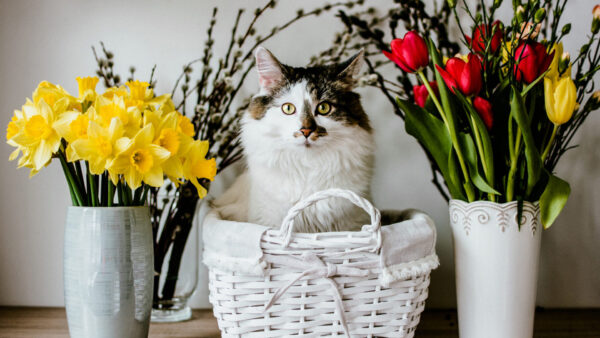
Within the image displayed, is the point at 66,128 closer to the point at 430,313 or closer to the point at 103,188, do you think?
the point at 103,188

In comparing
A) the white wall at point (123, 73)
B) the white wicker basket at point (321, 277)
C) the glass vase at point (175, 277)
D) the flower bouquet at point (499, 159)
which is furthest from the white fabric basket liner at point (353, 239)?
the white wall at point (123, 73)

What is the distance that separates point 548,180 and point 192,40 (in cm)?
100

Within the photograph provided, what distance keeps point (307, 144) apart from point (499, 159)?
39 cm

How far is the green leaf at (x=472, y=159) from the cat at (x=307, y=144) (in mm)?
225

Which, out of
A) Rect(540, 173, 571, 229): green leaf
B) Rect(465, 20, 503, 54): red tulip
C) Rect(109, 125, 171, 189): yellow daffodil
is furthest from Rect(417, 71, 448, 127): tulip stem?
Rect(109, 125, 171, 189): yellow daffodil

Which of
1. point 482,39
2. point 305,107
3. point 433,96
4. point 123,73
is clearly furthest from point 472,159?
point 123,73

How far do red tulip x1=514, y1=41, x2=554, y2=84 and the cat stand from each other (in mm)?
336

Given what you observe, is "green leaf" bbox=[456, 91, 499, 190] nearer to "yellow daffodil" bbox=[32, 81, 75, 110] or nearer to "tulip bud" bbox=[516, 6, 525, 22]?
"tulip bud" bbox=[516, 6, 525, 22]

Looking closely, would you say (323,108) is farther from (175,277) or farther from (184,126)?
(175,277)

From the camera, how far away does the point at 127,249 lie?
2.82ft

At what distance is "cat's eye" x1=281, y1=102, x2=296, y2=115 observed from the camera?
3.22 feet

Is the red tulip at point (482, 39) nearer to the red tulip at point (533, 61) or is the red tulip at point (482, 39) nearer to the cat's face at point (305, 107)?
the red tulip at point (533, 61)

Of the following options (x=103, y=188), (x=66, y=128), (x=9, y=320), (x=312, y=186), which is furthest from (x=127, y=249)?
(x=9, y=320)

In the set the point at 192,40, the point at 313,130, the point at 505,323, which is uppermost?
the point at 192,40
